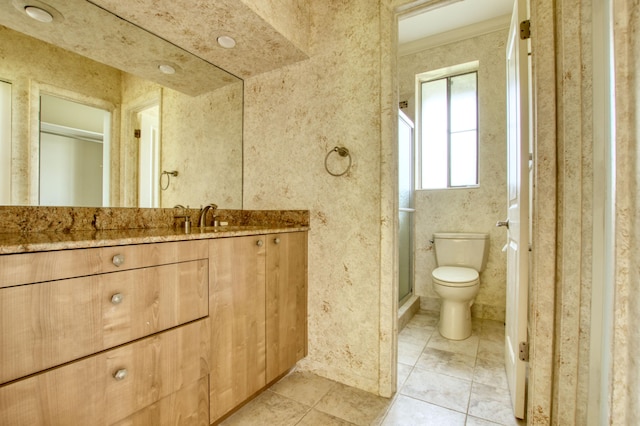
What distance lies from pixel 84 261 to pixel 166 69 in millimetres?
1289

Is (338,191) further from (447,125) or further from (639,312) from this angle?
(447,125)

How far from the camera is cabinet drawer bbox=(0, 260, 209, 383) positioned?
69cm

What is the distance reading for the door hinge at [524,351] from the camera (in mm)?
1266

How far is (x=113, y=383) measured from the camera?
33.7 inches

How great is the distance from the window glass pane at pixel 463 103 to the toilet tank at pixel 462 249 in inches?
43.5

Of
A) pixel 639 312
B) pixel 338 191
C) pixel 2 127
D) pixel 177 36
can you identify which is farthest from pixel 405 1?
pixel 2 127

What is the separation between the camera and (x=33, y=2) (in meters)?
1.14

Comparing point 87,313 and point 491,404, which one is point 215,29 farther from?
point 491,404

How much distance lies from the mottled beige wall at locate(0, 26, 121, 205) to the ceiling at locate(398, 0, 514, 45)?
227 cm

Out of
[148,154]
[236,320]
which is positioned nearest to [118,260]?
[236,320]

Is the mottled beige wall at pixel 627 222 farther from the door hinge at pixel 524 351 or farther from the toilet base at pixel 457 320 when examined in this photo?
the toilet base at pixel 457 320

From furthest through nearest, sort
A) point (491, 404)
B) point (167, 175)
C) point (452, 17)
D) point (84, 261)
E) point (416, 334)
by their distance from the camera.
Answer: point (452, 17) → point (416, 334) → point (167, 175) → point (491, 404) → point (84, 261)

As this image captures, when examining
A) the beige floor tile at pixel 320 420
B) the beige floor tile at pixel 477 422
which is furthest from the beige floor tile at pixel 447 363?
the beige floor tile at pixel 320 420

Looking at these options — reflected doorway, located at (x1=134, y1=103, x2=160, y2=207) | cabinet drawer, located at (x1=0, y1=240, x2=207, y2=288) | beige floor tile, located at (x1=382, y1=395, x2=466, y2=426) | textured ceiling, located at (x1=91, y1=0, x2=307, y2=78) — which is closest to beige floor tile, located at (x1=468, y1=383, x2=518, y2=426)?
beige floor tile, located at (x1=382, y1=395, x2=466, y2=426)
